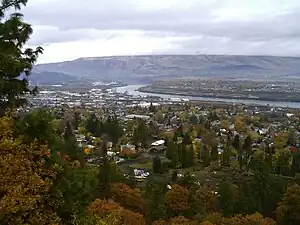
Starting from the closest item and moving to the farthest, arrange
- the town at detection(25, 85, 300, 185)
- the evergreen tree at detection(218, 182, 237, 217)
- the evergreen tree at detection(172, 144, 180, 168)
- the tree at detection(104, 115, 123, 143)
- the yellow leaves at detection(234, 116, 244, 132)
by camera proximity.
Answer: the evergreen tree at detection(218, 182, 237, 217) < the evergreen tree at detection(172, 144, 180, 168) < the town at detection(25, 85, 300, 185) < the tree at detection(104, 115, 123, 143) < the yellow leaves at detection(234, 116, 244, 132)

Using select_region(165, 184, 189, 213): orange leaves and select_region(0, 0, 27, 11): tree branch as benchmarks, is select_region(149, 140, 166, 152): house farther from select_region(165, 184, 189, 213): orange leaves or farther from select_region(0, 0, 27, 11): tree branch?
select_region(0, 0, 27, 11): tree branch

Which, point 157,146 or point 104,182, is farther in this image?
point 157,146

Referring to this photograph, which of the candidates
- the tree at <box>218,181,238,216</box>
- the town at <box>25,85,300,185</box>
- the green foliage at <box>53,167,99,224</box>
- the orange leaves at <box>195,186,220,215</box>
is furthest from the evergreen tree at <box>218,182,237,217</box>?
the green foliage at <box>53,167,99,224</box>

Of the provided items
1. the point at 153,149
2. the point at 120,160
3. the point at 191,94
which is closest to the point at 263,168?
the point at 120,160

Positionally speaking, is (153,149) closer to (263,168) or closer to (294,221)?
(263,168)

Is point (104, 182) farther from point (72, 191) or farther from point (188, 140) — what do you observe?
point (188, 140)

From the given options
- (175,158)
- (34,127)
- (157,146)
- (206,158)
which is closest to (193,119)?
(157,146)
